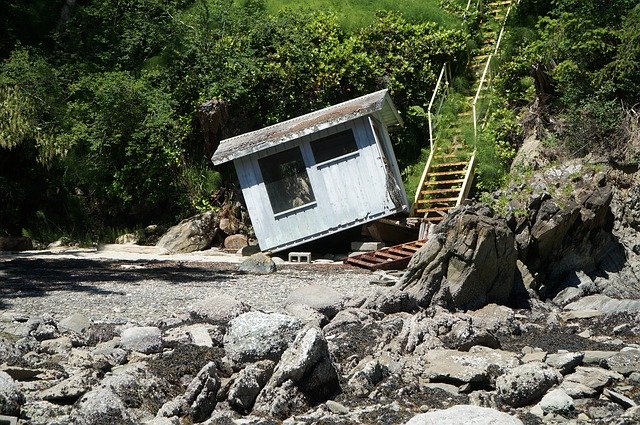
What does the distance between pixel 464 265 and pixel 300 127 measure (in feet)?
23.9

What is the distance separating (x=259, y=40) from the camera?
2644cm

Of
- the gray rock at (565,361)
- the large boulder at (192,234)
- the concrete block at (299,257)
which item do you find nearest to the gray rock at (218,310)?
the gray rock at (565,361)

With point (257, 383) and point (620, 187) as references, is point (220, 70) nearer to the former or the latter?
point (620, 187)

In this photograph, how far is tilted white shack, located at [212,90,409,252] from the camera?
21.7 m

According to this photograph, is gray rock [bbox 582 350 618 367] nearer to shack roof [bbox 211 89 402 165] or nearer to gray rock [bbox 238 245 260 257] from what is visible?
shack roof [bbox 211 89 402 165]

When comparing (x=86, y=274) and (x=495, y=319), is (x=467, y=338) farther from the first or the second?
(x=86, y=274)

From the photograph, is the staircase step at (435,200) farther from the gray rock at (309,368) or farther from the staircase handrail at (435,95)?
the gray rock at (309,368)

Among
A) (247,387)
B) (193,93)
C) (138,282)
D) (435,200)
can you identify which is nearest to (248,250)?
(435,200)

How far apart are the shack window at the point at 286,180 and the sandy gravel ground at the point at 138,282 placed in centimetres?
171

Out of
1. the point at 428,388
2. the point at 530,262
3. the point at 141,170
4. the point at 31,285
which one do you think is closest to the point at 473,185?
the point at 530,262

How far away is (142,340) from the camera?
12.3 meters

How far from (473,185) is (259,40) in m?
7.17

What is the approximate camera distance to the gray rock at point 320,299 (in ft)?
47.4

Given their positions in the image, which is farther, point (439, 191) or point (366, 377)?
point (439, 191)
